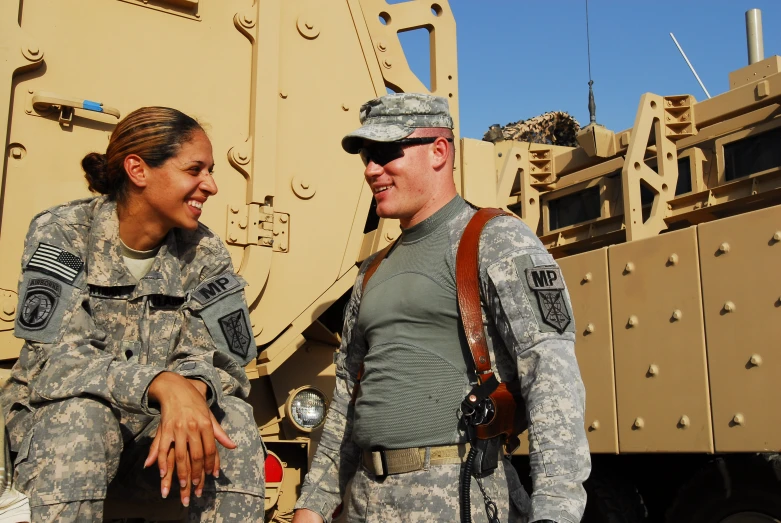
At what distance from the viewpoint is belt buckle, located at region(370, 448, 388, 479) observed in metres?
2.12

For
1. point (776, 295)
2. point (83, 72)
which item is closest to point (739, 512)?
point (776, 295)

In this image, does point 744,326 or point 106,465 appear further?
point 744,326

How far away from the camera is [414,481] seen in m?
2.05

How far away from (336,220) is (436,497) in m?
2.17

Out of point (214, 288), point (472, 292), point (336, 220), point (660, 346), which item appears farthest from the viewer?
point (336, 220)

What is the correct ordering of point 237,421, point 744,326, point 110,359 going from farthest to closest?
point 744,326, point 237,421, point 110,359

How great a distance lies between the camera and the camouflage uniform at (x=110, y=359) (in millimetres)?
2125

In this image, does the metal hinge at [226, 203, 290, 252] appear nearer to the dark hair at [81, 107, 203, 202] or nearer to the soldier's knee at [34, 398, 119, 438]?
the dark hair at [81, 107, 203, 202]

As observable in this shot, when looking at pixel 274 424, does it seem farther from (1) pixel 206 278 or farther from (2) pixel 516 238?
(2) pixel 516 238

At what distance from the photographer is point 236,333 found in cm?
263

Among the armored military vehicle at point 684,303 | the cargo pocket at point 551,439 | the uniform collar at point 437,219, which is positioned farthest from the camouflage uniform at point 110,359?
the armored military vehicle at point 684,303

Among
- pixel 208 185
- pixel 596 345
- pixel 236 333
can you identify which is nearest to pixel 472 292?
pixel 236 333

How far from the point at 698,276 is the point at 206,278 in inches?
81.2

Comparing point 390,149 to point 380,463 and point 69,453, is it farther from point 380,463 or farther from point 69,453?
point 69,453
